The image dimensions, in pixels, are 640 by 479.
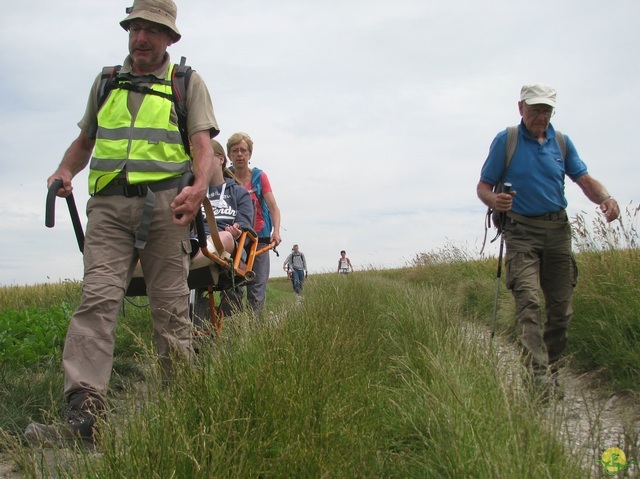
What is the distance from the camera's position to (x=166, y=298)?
3.85 metres

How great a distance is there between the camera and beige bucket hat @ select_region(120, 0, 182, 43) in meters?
3.69

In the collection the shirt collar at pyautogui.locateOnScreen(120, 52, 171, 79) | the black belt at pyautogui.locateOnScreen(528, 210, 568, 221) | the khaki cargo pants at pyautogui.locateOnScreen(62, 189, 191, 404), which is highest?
the shirt collar at pyautogui.locateOnScreen(120, 52, 171, 79)

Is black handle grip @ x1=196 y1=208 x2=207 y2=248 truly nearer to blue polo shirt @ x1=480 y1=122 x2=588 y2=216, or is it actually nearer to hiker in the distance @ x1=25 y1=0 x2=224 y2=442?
hiker in the distance @ x1=25 y1=0 x2=224 y2=442

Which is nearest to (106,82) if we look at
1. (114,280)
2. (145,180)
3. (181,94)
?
(181,94)

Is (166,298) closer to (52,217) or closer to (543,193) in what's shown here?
(52,217)

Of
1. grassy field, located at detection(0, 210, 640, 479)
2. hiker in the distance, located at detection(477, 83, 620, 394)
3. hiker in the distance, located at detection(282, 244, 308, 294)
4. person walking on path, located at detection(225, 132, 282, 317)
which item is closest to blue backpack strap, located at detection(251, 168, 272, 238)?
person walking on path, located at detection(225, 132, 282, 317)

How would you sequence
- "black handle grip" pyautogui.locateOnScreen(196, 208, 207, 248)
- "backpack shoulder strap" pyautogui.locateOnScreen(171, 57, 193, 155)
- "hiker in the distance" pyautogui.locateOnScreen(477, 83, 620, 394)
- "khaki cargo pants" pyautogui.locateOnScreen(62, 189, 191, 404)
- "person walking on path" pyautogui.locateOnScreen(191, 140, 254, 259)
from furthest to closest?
"person walking on path" pyautogui.locateOnScreen(191, 140, 254, 259) < "hiker in the distance" pyautogui.locateOnScreen(477, 83, 620, 394) < "black handle grip" pyautogui.locateOnScreen(196, 208, 207, 248) < "backpack shoulder strap" pyautogui.locateOnScreen(171, 57, 193, 155) < "khaki cargo pants" pyautogui.locateOnScreen(62, 189, 191, 404)

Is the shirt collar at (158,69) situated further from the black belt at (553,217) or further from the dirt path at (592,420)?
the black belt at (553,217)

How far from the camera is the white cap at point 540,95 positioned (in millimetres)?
4832

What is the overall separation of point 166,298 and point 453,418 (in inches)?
77.6

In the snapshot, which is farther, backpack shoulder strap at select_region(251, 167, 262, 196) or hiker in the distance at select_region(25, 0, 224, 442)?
backpack shoulder strap at select_region(251, 167, 262, 196)

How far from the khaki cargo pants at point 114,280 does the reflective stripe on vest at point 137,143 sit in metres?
0.13

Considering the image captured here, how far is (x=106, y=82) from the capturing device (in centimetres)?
390

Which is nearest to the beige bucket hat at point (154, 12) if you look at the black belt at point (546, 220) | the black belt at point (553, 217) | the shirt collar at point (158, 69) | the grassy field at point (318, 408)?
the shirt collar at point (158, 69)
